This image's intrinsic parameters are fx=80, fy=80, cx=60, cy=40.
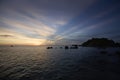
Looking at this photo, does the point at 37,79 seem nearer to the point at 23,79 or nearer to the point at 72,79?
the point at 23,79

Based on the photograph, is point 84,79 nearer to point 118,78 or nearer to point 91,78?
point 91,78

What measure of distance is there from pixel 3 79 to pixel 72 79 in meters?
11.2

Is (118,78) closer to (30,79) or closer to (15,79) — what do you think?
(30,79)

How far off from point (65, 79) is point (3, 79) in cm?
1009

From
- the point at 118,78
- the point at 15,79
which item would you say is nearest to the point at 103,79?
the point at 118,78

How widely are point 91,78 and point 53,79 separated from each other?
20.8 feet

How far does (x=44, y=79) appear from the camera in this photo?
13.2 metres

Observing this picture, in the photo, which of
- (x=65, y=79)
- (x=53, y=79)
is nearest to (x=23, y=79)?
(x=53, y=79)

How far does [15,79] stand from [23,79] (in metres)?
1.27

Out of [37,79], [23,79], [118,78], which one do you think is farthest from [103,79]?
[23,79]

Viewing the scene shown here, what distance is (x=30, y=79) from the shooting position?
13.2 metres

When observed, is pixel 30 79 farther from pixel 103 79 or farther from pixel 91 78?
pixel 103 79

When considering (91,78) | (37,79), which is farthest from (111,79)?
(37,79)

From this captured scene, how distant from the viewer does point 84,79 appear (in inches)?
510
